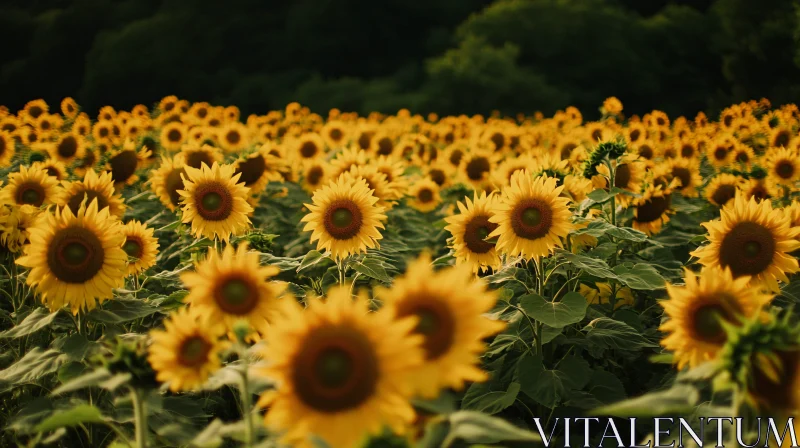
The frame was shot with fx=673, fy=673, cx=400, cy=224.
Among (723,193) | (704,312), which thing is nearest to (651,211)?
(723,193)

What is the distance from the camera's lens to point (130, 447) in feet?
5.77

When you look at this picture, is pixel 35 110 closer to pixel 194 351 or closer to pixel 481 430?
pixel 194 351

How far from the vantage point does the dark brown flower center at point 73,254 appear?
2.57m

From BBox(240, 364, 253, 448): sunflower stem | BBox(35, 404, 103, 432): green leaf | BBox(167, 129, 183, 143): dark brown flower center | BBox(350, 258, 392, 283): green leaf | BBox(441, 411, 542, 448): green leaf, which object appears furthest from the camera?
BBox(167, 129, 183, 143): dark brown flower center

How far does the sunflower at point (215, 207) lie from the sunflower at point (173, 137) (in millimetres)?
4510

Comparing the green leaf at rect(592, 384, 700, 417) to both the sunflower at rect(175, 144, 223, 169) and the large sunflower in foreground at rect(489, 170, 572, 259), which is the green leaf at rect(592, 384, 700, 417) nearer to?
the large sunflower in foreground at rect(489, 170, 572, 259)

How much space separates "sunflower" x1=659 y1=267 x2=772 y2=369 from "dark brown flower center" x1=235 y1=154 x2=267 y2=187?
3811 mm

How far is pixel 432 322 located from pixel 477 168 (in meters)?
5.23

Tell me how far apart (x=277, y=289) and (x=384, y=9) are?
1105 inches

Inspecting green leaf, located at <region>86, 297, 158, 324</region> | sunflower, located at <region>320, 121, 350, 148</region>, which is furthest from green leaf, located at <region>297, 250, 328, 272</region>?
sunflower, located at <region>320, 121, 350, 148</region>

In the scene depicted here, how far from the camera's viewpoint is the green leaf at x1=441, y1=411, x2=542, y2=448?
1.33 m

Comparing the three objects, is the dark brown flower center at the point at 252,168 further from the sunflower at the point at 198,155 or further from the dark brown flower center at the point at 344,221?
the dark brown flower center at the point at 344,221

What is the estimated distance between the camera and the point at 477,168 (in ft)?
21.8

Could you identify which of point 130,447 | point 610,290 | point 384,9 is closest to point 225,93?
point 384,9
